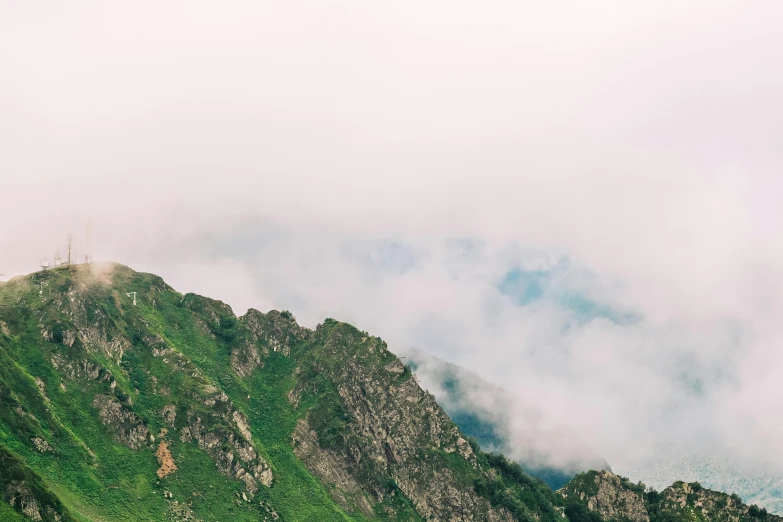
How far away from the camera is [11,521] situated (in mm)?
199000
